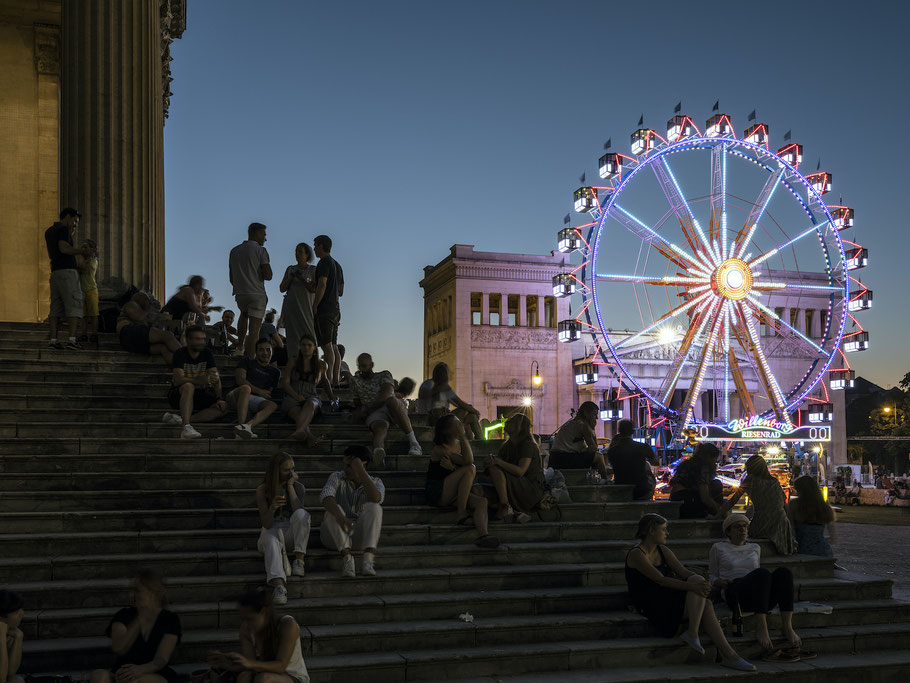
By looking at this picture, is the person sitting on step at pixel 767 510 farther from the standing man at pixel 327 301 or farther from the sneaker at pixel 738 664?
the standing man at pixel 327 301

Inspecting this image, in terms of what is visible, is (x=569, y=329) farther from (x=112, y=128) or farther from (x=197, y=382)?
(x=197, y=382)

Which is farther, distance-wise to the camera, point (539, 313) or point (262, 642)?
point (539, 313)

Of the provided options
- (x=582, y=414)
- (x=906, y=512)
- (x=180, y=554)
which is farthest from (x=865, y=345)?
(x=180, y=554)

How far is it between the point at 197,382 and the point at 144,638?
4369 millimetres

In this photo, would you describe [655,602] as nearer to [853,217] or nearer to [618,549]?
[618,549]

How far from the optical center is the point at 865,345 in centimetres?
3541

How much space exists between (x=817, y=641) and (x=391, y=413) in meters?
4.69

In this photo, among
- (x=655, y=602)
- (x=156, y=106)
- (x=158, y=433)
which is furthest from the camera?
(x=156, y=106)

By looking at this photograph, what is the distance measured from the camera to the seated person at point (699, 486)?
9.56 metres

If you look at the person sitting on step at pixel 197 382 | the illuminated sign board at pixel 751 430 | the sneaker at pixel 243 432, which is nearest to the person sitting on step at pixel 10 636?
the sneaker at pixel 243 432

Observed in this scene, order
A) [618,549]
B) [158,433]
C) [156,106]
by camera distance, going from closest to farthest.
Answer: [618,549], [158,433], [156,106]

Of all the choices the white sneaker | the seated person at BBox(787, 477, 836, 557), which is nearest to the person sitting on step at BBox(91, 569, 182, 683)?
the white sneaker

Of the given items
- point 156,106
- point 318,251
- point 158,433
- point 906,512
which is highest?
point 156,106

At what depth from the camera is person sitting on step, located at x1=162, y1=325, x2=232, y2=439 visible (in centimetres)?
966
